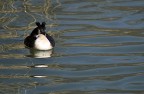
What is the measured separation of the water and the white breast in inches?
7.9

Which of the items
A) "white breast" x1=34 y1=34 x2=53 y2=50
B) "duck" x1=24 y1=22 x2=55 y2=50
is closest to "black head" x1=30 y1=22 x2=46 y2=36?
"duck" x1=24 y1=22 x2=55 y2=50

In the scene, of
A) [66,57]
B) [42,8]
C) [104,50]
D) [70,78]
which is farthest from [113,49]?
[42,8]

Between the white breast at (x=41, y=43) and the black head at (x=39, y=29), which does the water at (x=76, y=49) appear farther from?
the black head at (x=39, y=29)

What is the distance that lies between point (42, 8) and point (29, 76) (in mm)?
5294

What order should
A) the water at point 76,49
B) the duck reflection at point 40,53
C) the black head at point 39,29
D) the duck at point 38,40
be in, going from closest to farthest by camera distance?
the water at point 76,49 → the duck reflection at point 40,53 → the black head at point 39,29 → the duck at point 38,40

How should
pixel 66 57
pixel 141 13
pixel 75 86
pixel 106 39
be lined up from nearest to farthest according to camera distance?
pixel 75 86, pixel 66 57, pixel 106 39, pixel 141 13

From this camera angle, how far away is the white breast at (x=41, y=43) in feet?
47.4

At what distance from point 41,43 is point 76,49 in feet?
2.74

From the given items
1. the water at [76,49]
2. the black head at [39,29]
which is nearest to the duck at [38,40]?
the black head at [39,29]

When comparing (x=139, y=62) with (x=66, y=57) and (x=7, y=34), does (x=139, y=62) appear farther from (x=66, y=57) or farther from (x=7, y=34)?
(x=7, y=34)

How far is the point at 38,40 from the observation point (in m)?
14.6

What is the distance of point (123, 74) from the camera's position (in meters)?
12.5

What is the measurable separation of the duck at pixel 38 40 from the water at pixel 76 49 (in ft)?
0.54

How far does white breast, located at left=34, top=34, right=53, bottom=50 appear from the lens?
14.5 metres
